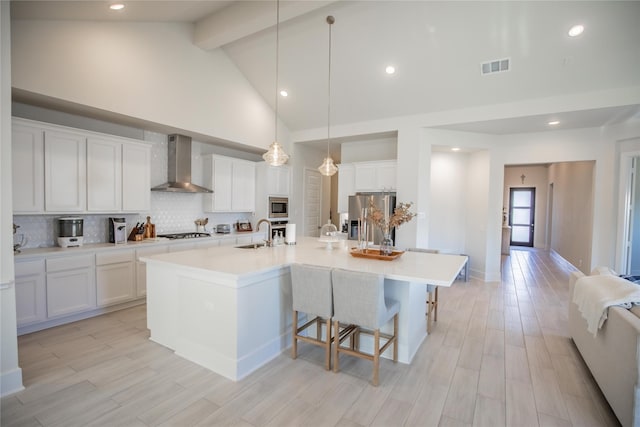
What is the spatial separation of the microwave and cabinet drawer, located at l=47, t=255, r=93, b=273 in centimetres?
335

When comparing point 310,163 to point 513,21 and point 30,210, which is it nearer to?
point 513,21

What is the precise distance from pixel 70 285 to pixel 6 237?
1677 millimetres

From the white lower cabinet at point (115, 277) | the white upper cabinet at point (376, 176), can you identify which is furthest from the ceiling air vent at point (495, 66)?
the white lower cabinet at point (115, 277)

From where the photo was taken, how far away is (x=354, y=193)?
6.64 meters

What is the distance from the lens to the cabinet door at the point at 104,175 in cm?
404

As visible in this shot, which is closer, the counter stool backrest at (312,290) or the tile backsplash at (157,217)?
the counter stool backrest at (312,290)

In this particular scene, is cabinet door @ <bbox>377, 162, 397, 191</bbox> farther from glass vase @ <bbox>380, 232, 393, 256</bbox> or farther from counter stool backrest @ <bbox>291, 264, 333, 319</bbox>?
counter stool backrest @ <bbox>291, 264, 333, 319</bbox>

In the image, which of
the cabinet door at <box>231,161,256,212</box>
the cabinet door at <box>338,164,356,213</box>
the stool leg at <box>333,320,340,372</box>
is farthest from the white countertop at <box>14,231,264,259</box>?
the stool leg at <box>333,320,340,372</box>

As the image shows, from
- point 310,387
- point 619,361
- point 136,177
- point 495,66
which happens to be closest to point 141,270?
point 136,177

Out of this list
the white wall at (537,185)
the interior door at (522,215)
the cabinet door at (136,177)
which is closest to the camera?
the cabinet door at (136,177)

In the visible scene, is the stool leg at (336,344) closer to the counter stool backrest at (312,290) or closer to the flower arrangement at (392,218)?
the counter stool backrest at (312,290)

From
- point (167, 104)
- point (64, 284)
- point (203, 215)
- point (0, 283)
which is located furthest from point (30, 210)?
point (203, 215)

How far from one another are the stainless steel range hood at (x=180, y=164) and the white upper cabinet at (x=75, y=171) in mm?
509

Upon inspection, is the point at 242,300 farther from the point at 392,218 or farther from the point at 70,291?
the point at 70,291
